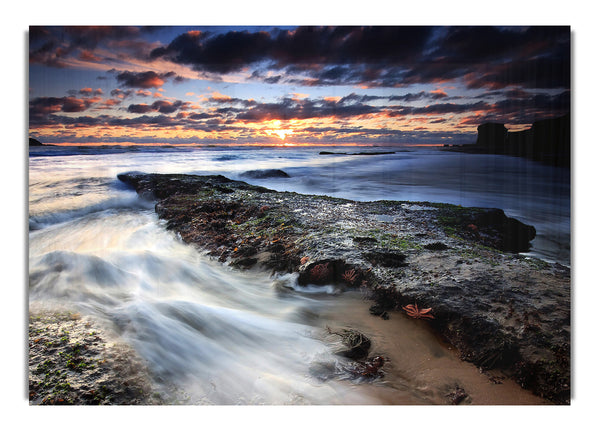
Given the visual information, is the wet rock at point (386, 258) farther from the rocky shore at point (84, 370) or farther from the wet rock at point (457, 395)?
the rocky shore at point (84, 370)

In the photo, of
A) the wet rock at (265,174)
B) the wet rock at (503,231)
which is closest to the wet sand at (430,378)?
the wet rock at (503,231)

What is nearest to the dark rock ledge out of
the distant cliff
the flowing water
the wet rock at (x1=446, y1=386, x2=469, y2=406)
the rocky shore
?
the flowing water

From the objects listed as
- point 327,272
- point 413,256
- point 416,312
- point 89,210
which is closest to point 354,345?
point 416,312

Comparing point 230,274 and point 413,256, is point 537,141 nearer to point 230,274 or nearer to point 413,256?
point 413,256
